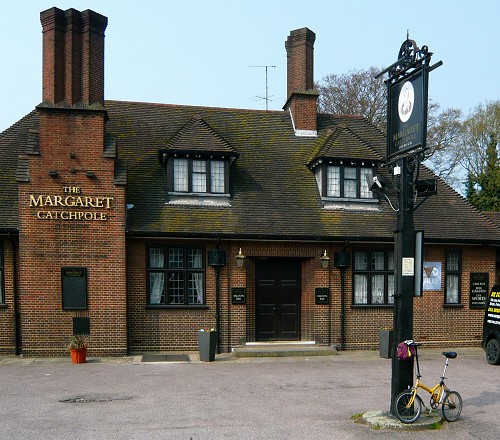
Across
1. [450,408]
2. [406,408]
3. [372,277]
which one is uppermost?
[372,277]

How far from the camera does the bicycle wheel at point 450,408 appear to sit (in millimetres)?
9031

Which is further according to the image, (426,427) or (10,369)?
(10,369)

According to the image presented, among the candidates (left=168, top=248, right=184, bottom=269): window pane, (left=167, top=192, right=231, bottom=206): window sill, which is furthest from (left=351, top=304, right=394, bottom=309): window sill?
(left=168, top=248, right=184, bottom=269): window pane

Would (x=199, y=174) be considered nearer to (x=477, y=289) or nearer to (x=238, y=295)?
(x=238, y=295)

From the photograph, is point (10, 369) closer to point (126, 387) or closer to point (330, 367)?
point (126, 387)

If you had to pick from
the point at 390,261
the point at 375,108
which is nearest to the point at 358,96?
the point at 375,108

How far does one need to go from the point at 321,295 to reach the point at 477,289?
5.21 metres

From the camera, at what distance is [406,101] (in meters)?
9.33

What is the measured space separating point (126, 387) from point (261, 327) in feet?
21.3

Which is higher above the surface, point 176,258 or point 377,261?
point 176,258

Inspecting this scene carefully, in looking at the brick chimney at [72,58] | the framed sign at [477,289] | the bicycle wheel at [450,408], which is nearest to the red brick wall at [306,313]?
the framed sign at [477,289]

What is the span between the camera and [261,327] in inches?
698

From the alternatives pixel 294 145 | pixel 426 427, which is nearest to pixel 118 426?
pixel 426 427

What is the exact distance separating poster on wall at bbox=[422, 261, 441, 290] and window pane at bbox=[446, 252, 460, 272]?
40cm
